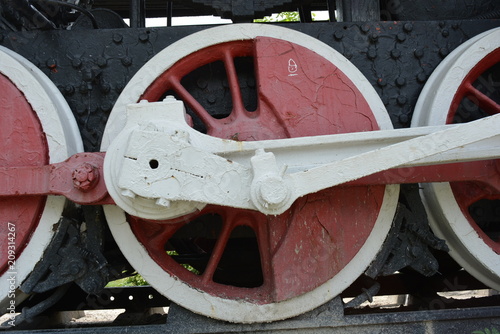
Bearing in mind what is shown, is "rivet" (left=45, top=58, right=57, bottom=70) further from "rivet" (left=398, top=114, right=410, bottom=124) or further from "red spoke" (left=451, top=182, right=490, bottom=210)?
"red spoke" (left=451, top=182, right=490, bottom=210)

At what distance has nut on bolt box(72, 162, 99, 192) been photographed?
5.17 feet

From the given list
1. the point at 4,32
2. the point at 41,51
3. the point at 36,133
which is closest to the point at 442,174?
the point at 36,133

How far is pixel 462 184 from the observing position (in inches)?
73.1

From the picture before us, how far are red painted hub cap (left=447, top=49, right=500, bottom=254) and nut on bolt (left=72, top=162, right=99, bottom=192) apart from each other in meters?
1.34

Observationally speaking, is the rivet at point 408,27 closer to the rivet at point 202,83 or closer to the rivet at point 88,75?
the rivet at point 202,83

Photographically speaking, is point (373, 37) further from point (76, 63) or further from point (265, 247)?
point (76, 63)

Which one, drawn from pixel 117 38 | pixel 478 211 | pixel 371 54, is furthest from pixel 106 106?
pixel 478 211

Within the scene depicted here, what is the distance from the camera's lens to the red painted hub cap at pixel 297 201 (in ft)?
5.46

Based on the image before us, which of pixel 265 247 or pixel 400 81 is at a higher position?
pixel 400 81

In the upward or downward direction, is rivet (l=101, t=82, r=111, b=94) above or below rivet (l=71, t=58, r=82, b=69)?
below

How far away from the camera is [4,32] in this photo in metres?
1.88

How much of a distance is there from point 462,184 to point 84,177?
4.71ft

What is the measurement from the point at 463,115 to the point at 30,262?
5.90ft

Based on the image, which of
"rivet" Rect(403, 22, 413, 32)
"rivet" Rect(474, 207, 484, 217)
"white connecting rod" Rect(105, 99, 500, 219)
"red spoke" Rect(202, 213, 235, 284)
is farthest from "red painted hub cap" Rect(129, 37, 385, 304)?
"rivet" Rect(474, 207, 484, 217)
